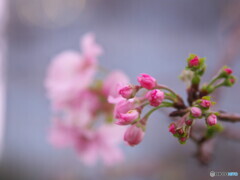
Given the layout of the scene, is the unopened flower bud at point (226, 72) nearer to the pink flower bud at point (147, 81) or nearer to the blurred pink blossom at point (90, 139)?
the pink flower bud at point (147, 81)

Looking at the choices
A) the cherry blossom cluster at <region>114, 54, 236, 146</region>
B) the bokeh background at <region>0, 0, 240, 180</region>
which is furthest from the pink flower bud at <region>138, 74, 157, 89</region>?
the bokeh background at <region>0, 0, 240, 180</region>

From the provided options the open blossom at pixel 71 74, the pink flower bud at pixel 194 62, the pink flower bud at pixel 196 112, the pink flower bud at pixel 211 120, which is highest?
the open blossom at pixel 71 74

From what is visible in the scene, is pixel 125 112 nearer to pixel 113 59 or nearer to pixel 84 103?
pixel 84 103

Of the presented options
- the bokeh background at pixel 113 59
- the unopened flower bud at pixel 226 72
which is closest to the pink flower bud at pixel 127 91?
the unopened flower bud at pixel 226 72

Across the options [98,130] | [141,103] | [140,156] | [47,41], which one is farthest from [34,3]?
[141,103]

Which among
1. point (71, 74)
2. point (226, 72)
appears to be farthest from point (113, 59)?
point (226, 72)

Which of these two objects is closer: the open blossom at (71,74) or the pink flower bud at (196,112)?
the pink flower bud at (196,112)
